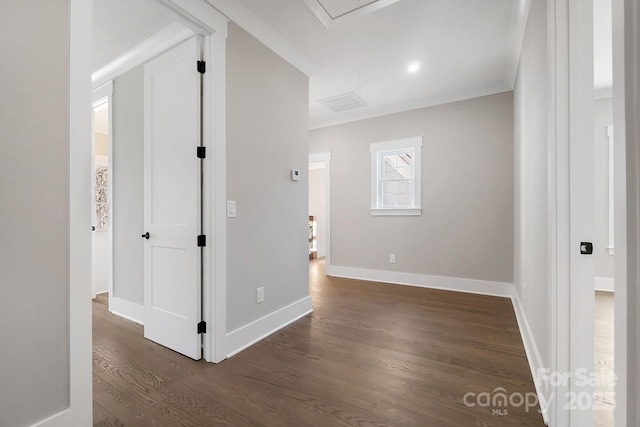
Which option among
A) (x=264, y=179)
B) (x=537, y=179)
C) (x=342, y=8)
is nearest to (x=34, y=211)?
(x=264, y=179)

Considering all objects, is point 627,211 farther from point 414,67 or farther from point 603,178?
point 603,178

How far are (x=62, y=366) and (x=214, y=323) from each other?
2.82 ft

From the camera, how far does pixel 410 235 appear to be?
164 inches

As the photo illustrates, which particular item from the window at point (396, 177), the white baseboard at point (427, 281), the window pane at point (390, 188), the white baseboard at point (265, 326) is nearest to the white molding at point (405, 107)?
the window at point (396, 177)

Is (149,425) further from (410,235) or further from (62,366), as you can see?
(410,235)

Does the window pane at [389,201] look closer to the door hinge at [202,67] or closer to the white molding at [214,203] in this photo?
the white molding at [214,203]

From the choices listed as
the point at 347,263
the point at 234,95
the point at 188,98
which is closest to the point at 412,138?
the point at 347,263

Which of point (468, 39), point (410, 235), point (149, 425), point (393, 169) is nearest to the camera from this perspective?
point (149, 425)

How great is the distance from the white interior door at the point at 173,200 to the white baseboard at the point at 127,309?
1.44ft

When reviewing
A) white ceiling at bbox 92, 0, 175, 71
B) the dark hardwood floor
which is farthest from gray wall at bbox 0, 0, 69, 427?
white ceiling at bbox 92, 0, 175, 71

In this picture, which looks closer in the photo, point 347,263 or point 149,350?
point 149,350

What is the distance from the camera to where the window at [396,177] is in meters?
4.15

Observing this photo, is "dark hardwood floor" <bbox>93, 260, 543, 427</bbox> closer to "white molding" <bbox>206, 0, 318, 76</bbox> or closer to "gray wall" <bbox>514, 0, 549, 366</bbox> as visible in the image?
"gray wall" <bbox>514, 0, 549, 366</bbox>

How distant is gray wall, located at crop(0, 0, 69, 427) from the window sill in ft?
12.3
